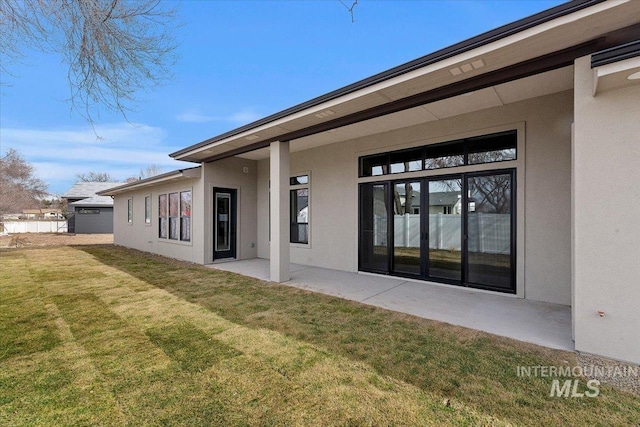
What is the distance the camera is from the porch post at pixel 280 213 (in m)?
6.32

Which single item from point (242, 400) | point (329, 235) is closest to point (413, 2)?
point (329, 235)

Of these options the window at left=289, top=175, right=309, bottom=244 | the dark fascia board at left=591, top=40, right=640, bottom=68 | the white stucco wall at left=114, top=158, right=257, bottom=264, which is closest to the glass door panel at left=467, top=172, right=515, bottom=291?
the dark fascia board at left=591, top=40, right=640, bottom=68

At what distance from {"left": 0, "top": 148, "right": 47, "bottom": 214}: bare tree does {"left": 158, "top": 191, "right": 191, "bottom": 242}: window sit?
42.7 ft

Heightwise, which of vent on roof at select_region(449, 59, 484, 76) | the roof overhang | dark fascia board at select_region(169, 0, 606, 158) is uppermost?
dark fascia board at select_region(169, 0, 606, 158)

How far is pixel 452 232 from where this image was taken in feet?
18.7

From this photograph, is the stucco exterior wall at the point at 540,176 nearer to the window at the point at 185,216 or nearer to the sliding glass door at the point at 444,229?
the sliding glass door at the point at 444,229

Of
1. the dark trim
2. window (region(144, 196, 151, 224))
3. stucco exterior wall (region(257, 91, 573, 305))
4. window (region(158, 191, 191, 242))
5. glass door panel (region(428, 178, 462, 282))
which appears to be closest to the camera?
the dark trim

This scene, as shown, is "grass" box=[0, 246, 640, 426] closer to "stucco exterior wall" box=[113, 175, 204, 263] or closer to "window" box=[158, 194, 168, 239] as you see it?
"stucco exterior wall" box=[113, 175, 204, 263]

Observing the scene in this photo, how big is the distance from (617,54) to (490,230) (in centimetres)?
321

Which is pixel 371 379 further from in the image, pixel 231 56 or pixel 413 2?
pixel 231 56

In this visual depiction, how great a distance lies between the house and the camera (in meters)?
2.83

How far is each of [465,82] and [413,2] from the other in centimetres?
205

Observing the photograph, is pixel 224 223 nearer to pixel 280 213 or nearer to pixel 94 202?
pixel 280 213

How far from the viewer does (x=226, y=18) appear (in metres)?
4.66
